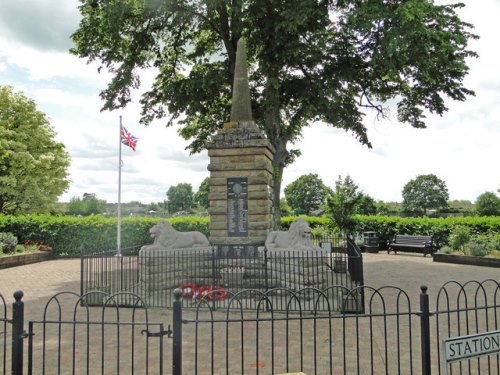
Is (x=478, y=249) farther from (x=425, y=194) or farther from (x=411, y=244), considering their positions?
(x=425, y=194)

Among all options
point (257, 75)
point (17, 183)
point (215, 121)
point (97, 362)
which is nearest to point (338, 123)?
point (257, 75)

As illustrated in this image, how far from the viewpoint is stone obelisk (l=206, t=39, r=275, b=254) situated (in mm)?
12570

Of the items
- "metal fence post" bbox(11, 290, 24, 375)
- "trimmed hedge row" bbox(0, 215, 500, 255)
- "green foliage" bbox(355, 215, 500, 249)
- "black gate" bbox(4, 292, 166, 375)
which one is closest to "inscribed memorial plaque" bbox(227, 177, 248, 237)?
"black gate" bbox(4, 292, 166, 375)

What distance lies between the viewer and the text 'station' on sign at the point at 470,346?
3730 millimetres

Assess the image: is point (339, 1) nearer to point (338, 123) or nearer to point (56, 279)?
point (338, 123)

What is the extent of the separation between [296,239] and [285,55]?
1018cm

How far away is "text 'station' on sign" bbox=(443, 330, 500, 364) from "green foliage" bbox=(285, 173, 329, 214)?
8173 cm

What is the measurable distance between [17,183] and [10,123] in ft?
17.9

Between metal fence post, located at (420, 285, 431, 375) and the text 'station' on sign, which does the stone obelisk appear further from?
the text 'station' on sign

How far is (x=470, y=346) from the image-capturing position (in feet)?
12.7

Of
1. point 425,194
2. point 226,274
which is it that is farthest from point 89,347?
point 425,194

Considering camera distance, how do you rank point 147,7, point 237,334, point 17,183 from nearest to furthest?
1. point 237,334
2. point 147,7
3. point 17,183

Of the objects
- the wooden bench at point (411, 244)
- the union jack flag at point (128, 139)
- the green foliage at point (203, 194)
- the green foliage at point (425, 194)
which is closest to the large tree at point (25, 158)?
the union jack flag at point (128, 139)

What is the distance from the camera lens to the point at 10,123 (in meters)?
34.2
